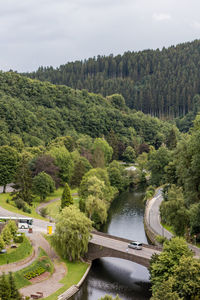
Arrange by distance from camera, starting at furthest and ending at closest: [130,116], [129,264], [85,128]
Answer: [130,116] < [85,128] < [129,264]

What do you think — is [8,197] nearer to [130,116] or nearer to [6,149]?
[6,149]

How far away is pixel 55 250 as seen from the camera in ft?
201


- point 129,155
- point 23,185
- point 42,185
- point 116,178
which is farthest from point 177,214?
point 129,155

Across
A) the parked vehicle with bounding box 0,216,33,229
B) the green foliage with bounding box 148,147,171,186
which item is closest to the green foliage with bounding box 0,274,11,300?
the parked vehicle with bounding box 0,216,33,229

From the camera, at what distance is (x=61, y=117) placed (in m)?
162

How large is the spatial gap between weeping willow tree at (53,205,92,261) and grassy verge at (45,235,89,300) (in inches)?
43.6

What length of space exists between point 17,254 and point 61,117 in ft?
354

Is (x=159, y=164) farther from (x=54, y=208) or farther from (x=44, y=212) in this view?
(x=44, y=212)

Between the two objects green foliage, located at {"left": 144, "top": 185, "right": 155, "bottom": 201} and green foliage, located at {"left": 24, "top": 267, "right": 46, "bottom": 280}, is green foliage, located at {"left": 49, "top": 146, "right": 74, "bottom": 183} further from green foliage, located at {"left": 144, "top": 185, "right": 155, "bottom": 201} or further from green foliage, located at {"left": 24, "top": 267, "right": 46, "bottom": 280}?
green foliage, located at {"left": 24, "top": 267, "right": 46, "bottom": 280}

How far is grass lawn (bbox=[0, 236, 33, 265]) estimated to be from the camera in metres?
56.7

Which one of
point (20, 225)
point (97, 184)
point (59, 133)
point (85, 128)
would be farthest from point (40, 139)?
point (20, 225)

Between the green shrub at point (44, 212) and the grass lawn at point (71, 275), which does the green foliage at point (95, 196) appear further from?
the grass lawn at point (71, 275)

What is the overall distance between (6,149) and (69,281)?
1819 inches

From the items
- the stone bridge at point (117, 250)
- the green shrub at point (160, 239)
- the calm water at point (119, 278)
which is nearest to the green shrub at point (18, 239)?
the stone bridge at point (117, 250)
